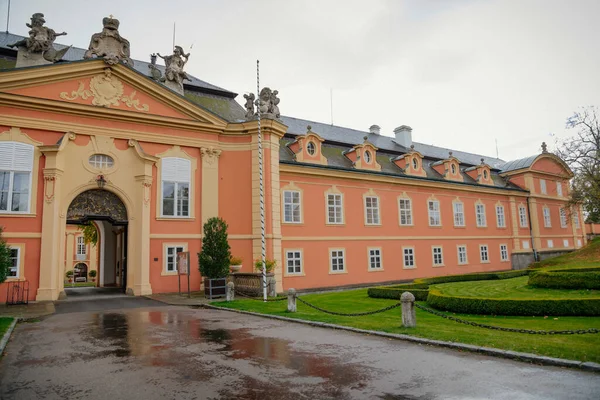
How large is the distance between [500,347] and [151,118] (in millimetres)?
17557

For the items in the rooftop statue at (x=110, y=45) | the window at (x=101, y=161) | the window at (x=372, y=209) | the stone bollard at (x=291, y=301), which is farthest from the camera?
the window at (x=372, y=209)

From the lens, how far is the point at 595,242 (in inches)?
1152

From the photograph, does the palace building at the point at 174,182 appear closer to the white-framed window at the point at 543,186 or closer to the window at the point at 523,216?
the window at the point at 523,216

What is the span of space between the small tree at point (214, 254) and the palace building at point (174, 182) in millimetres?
2641

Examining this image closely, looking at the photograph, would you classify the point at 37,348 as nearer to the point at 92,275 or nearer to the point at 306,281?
the point at 306,281

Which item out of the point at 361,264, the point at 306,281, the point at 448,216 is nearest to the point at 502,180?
the point at 448,216

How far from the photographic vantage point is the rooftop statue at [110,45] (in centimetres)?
1906

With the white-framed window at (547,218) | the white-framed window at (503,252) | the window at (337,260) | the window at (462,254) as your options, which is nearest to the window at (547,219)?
the white-framed window at (547,218)

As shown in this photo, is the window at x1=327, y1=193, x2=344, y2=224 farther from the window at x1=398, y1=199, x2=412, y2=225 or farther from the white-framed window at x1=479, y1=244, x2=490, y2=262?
the white-framed window at x1=479, y1=244, x2=490, y2=262

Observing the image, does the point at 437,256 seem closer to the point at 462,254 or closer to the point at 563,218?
the point at 462,254

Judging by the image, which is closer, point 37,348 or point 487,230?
point 37,348

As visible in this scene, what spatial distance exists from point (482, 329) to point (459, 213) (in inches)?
953

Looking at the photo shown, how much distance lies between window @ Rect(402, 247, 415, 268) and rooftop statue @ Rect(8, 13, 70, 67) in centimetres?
2289

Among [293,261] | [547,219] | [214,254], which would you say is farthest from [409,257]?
[547,219]
